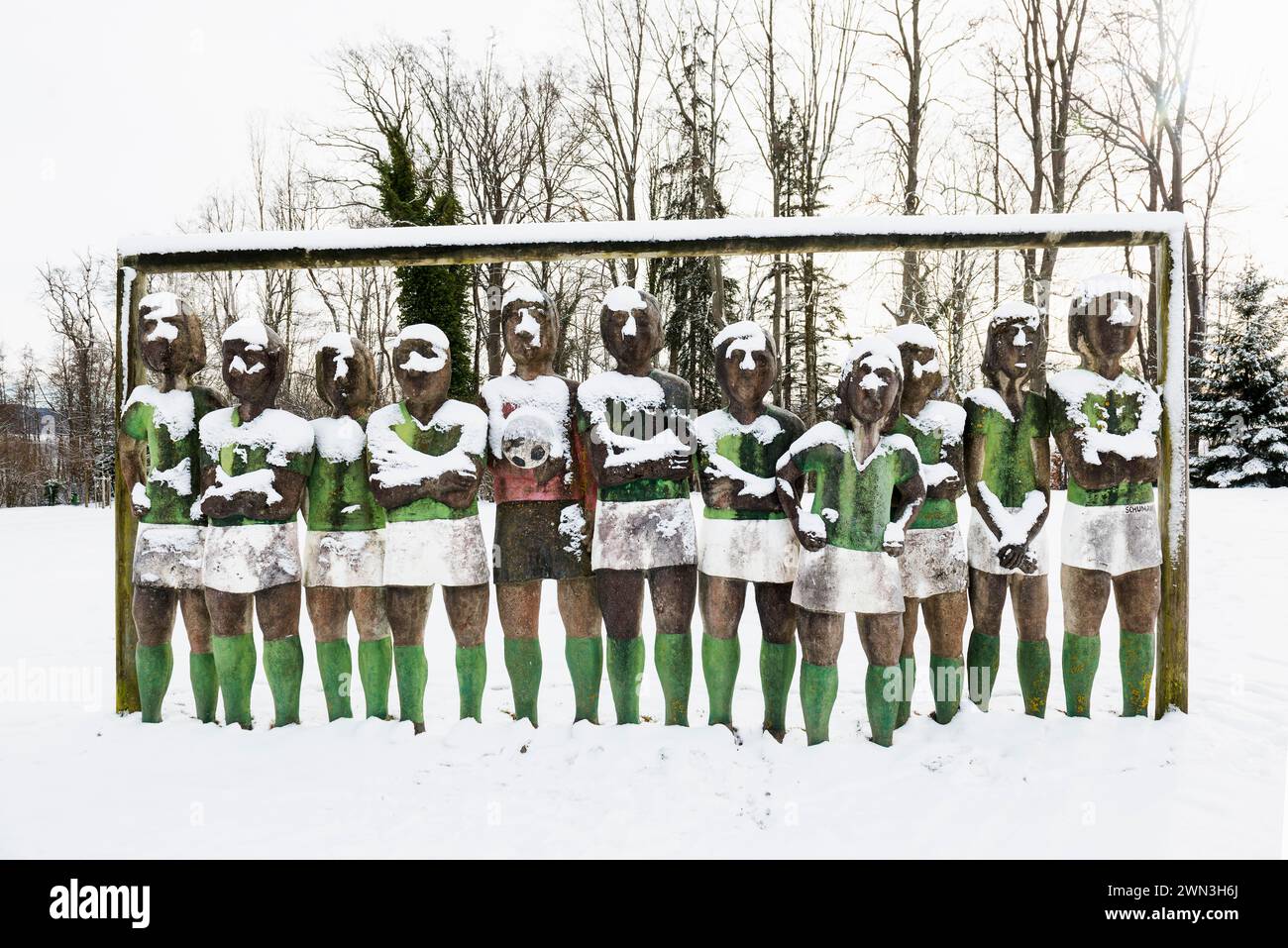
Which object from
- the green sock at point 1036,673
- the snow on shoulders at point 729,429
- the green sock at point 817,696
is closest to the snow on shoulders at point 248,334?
the snow on shoulders at point 729,429

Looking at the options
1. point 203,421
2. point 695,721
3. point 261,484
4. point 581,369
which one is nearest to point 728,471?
point 695,721

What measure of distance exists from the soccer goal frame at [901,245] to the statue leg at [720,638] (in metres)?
1.55

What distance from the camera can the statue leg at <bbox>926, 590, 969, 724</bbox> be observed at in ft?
11.8

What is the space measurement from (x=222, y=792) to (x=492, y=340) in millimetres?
9288

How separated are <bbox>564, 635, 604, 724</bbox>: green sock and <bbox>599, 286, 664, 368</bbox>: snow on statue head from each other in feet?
4.26

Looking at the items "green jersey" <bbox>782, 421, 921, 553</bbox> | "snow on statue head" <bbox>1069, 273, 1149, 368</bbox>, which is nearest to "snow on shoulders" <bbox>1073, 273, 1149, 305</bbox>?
"snow on statue head" <bbox>1069, 273, 1149, 368</bbox>

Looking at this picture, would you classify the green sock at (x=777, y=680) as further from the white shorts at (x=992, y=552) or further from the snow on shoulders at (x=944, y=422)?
the snow on shoulders at (x=944, y=422)

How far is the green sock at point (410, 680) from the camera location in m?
3.60

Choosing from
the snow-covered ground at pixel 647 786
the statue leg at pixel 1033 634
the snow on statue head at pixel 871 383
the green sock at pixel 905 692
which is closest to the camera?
the snow-covered ground at pixel 647 786

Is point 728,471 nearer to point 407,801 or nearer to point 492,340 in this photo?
point 407,801

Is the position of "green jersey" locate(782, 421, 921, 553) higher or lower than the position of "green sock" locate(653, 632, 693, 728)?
higher

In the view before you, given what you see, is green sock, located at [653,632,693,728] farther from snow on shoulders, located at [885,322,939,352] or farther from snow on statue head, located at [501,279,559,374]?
snow on shoulders, located at [885,322,939,352]

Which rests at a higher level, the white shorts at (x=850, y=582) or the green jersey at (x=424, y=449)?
the green jersey at (x=424, y=449)

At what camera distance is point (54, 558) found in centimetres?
915
